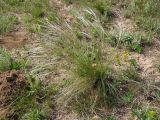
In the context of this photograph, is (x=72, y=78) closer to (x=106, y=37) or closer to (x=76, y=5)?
(x=106, y=37)

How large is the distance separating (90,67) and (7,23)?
78.0 inches

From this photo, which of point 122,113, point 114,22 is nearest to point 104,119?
point 122,113

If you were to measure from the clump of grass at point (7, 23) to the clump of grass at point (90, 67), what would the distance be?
0.83 metres

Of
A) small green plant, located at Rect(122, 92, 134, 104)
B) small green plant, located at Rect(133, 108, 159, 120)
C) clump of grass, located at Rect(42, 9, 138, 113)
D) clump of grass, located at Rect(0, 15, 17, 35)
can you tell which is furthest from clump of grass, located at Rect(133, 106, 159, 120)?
clump of grass, located at Rect(0, 15, 17, 35)

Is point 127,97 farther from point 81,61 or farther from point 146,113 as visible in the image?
point 81,61

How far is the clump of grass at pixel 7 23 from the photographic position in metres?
5.76

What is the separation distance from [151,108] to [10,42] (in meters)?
2.37

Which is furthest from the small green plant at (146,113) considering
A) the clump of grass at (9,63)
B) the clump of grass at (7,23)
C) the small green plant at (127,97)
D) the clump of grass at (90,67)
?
the clump of grass at (7,23)

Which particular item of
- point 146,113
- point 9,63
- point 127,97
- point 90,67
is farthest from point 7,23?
point 146,113

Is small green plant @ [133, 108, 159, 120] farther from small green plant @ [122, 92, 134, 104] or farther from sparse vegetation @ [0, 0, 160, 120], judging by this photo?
small green plant @ [122, 92, 134, 104]

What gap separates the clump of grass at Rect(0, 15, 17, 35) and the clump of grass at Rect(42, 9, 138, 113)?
83 cm

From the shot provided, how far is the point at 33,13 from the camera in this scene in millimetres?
5969

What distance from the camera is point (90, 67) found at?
14.6ft

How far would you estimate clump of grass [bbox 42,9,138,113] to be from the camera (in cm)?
445
